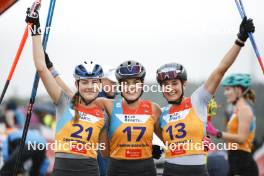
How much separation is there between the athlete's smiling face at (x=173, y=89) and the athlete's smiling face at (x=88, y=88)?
0.75m

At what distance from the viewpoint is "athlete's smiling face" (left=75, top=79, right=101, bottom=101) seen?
715 cm

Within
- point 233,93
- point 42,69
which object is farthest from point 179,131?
point 233,93

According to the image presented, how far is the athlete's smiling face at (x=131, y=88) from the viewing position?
7.28 m

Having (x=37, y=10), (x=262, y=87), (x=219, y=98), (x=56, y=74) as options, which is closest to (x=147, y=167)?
(x=56, y=74)

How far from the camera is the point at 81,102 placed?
721cm

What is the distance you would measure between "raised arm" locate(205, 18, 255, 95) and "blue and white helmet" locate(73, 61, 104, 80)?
1.19 meters

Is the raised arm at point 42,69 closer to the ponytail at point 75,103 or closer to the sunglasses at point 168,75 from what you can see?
the ponytail at point 75,103

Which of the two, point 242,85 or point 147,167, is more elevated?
point 242,85

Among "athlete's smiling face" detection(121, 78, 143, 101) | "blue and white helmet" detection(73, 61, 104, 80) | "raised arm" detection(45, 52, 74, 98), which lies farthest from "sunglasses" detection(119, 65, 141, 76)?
"raised arm" detection(45, 52, 74, 98)

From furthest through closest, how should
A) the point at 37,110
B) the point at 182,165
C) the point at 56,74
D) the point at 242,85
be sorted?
the point at 37,110 → the point at 242,85 → the point at 56,74 → the point at 182,165

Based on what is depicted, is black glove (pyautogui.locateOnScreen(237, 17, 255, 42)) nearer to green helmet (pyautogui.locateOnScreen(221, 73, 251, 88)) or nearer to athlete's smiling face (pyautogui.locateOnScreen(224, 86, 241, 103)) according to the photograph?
green helmet (pyautogui.locateOnScreen(221, 73, 251, 88))

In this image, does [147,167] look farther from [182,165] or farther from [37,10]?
[37,10]

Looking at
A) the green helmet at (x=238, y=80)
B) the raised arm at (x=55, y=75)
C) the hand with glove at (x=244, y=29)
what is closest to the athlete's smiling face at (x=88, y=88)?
the raised arm at (x=55, y=75)

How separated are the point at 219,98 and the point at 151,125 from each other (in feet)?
25.9
